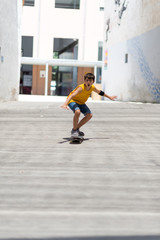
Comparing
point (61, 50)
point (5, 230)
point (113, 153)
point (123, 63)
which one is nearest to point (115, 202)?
point (5, 230)

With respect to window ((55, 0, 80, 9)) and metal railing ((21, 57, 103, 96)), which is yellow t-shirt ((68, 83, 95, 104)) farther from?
window ((55, 0, 80, 9))

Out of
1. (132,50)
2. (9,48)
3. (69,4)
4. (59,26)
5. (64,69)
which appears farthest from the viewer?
(64,69)

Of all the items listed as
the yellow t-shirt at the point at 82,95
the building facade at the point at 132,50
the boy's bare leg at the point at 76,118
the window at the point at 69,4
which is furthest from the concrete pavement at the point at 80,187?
the window at the point at 69,4

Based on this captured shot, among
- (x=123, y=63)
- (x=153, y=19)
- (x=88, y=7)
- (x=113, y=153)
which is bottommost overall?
(x=113, y=153)

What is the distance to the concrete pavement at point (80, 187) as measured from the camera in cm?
311

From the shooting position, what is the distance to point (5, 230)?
306cm

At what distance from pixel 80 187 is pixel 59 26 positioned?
3503 centimetres

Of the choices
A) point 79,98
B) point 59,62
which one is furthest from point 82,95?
point 59,62

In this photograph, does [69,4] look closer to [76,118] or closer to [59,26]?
[59,26]

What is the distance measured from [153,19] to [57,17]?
1766 centimetres

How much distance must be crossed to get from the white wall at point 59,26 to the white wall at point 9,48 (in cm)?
1573

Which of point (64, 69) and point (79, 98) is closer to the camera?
point (79, 98)

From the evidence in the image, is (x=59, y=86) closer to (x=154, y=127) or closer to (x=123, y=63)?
(x=123, y=63)

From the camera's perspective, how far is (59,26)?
1502 inches
